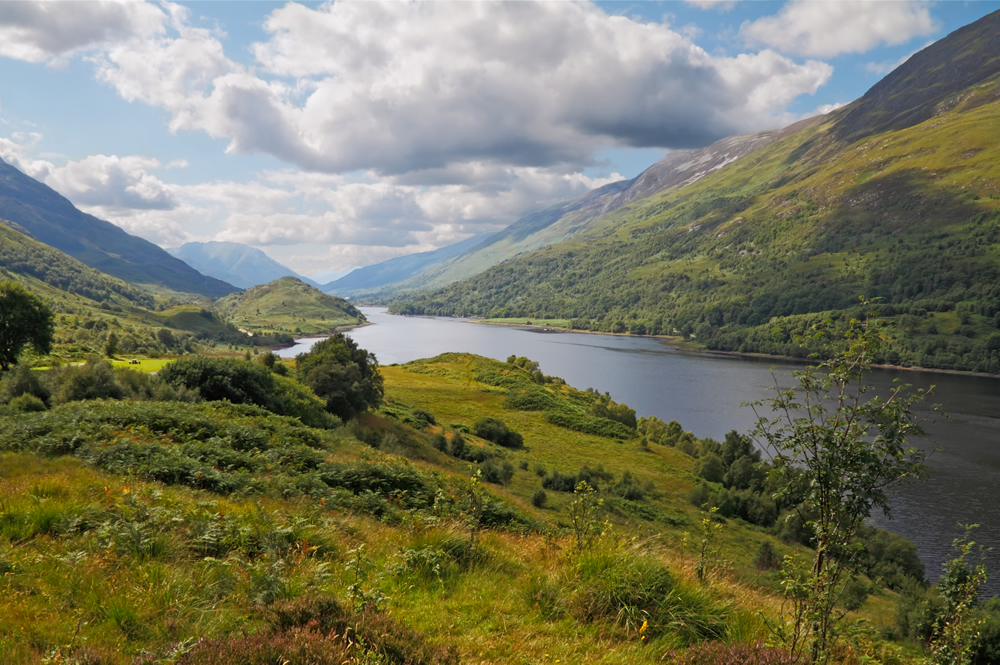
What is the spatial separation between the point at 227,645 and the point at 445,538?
13.3 ft

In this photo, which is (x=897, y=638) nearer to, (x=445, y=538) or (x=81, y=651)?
(x=445, y=538)

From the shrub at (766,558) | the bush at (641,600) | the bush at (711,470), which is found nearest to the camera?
the bush at (641,600)

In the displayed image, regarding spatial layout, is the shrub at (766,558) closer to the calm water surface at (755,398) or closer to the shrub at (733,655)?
the calm water surface at (755,398)

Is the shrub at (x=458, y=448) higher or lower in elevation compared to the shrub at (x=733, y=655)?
lower

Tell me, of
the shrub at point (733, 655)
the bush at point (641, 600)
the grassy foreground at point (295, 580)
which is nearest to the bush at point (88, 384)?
the grassy foreground at point (295, 580)

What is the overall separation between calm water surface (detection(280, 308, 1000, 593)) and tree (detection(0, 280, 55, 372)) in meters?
53.2

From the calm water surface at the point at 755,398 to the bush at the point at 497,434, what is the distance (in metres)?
29.9

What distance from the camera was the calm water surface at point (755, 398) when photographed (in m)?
48.8

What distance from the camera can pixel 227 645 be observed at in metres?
4.71

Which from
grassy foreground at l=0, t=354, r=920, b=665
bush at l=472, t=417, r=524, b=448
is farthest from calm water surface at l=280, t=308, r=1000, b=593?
bush at l=472, t=417, r=524, b=448

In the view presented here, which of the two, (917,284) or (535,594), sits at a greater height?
(917,284)

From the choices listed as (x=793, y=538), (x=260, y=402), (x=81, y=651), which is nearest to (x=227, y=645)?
(x=81, y=651)

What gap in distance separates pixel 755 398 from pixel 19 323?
341 ft

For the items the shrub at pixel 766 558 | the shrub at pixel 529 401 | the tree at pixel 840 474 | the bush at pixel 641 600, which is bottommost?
the shrub at pixel 766 558
